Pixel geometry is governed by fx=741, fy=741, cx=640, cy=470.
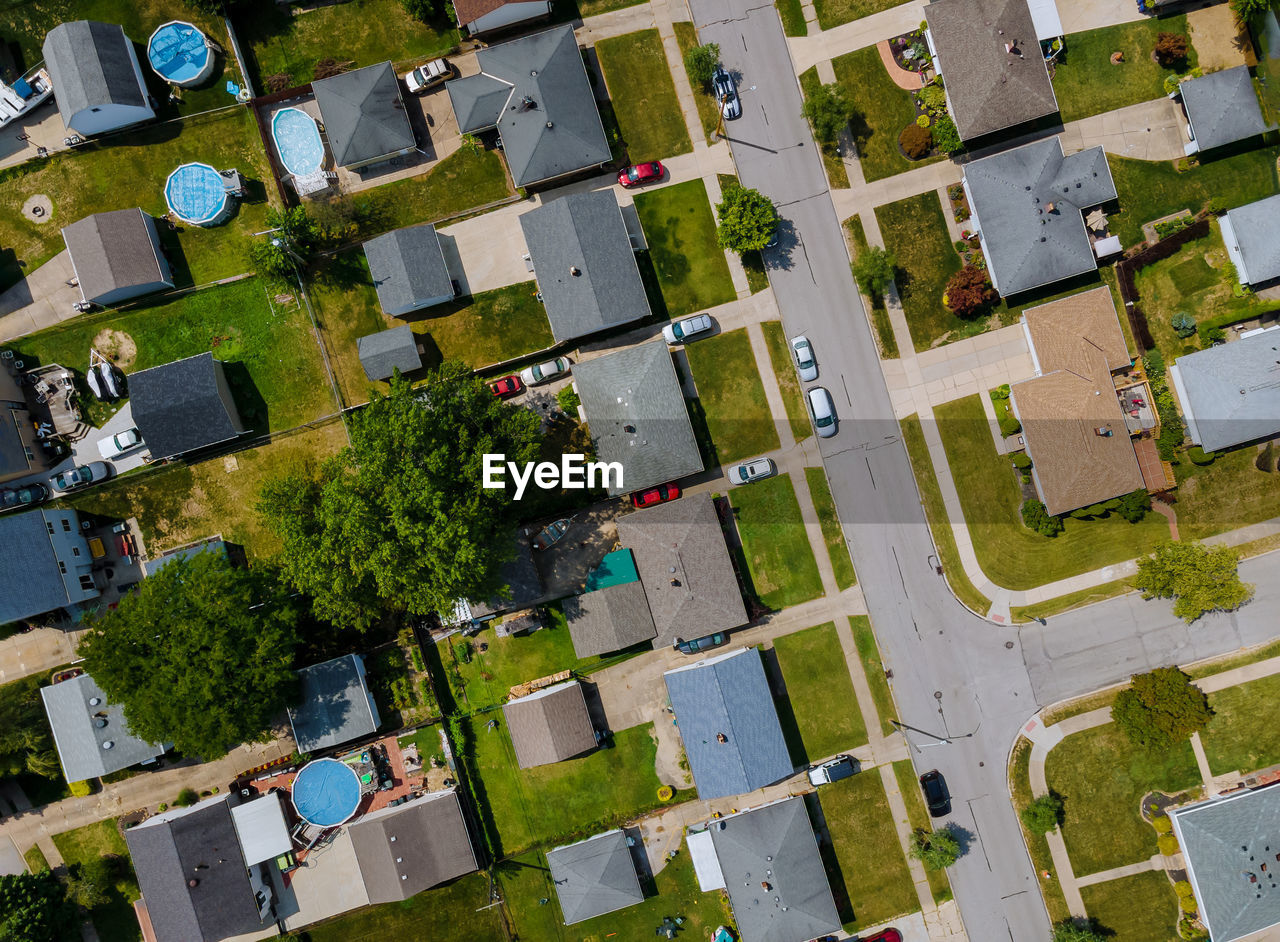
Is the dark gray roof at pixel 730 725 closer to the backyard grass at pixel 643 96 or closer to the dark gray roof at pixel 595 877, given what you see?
the dark gray roof at pixel 595 877

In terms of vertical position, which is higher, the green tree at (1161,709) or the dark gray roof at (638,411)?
the dark gray roof at (638,411)

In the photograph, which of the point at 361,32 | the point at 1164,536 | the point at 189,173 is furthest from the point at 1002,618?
the point at 189,173

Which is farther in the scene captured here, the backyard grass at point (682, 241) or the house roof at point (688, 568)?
the backyard grass at point (682, 241)

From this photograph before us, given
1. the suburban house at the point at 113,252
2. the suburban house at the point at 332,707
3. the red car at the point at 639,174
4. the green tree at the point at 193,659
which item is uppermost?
the suburban house at the point at 113,252

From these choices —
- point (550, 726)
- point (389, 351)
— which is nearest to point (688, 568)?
point (550, 726)

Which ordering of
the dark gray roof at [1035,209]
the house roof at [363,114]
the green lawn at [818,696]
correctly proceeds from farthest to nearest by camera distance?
the green lawn at [818,696] → the dark gray roof at [1035,209] → the house roof at [363,114]

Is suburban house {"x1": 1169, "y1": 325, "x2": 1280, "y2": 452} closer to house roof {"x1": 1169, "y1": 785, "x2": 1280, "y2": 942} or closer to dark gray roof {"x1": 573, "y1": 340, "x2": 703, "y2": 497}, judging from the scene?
house roof {"x1": 1169, "y1": 785, "x2": 1280, "y2": 942}

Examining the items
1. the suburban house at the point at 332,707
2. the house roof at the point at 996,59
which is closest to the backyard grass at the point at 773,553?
the suburban house at the point at 332,707
